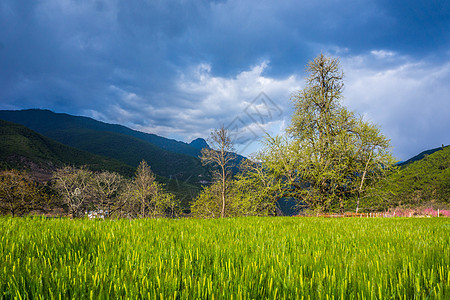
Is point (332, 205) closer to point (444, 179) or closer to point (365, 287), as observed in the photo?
point (365, 287)

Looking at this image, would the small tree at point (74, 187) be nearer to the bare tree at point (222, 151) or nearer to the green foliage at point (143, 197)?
the green foliage at point (143, 197)

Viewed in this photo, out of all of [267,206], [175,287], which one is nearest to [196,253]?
[175,287]

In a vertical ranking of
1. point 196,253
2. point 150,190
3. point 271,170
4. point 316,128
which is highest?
point 316,128

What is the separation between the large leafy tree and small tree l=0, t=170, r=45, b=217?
3706 cm

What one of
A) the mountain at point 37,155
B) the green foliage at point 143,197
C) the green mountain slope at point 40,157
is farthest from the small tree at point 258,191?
the mountain at point 37,155

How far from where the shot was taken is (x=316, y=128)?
2059 cm

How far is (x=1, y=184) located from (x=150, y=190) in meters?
23.2

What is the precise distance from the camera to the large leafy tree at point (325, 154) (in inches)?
720

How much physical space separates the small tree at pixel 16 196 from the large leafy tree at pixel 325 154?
37.1m

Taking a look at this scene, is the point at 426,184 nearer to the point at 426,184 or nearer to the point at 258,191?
the point at 426,184

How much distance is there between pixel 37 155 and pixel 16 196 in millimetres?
82242

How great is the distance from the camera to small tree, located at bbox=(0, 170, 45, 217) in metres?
32.0

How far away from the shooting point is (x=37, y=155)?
315ft

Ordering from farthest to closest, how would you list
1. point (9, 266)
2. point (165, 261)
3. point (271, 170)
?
1. point (271, 170)
2. point (165, 261)
3. point (9, 266)
